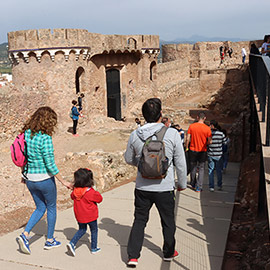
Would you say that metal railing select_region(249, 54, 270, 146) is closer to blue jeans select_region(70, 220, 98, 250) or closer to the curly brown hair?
blue jeans select_region(70, 220, 98, 250)

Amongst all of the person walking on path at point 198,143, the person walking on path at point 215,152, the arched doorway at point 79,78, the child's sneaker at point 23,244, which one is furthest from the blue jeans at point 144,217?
the arched doorway at point 79,78

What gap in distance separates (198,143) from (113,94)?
562 inches

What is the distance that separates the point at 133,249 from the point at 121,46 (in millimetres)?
17317

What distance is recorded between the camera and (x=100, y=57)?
19.3 m

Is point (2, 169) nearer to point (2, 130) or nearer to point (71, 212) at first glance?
point (2, 130)

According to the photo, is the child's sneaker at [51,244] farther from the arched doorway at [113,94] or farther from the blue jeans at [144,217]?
the arched doorway at [113,94]

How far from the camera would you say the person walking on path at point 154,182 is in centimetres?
382

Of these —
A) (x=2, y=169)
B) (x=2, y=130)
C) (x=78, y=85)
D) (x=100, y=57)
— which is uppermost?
(x=100, y=57)

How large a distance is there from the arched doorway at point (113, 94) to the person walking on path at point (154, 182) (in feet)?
54.5

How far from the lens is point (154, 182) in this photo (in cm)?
381

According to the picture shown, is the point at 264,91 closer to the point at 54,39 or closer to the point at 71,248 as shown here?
the point at 71,248

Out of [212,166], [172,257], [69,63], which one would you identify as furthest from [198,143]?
[69,63]

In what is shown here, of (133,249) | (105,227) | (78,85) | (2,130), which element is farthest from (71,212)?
(78,85)

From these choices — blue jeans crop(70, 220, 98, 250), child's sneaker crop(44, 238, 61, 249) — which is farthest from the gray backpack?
child's sneaker crop(44, 238, 61, 249)
